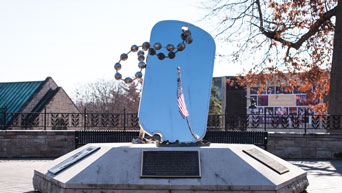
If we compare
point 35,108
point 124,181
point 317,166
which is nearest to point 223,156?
point 124,181

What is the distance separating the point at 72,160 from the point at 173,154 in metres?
1.88

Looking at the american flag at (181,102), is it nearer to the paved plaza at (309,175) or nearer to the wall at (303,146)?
the paved plaza at (309,175)

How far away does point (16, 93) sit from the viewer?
97.6 feet

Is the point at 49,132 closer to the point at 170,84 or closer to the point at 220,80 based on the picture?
the point at 170,84

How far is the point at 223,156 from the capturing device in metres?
7.07

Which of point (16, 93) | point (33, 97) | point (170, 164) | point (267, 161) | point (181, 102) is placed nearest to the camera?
point (170, 164)

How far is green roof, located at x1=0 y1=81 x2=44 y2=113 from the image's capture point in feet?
92.9

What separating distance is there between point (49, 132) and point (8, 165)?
263 centimetres

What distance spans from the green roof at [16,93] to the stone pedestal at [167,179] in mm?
22504

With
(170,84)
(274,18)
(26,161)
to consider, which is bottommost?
(26,161)

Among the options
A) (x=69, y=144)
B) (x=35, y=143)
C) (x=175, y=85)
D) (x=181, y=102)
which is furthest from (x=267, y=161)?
(x=35, y=143)

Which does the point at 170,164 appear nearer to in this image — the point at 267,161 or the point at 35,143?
the point at 267,161

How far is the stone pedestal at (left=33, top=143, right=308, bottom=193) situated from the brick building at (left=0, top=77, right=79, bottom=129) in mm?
21680

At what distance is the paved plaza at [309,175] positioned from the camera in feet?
26.8
